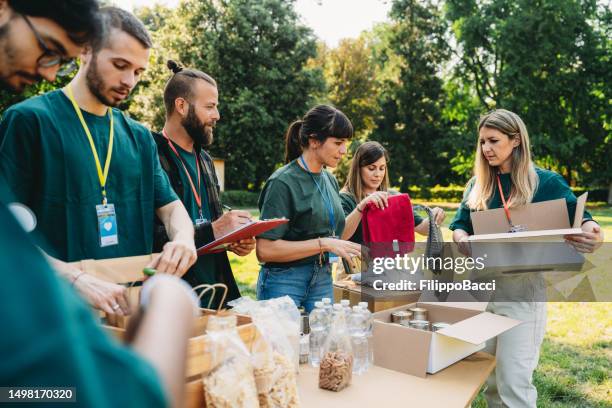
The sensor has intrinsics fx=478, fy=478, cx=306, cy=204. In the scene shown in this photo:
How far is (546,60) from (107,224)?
81.3ft

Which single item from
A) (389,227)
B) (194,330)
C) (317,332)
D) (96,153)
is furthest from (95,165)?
(389,227)

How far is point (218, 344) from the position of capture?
126cm

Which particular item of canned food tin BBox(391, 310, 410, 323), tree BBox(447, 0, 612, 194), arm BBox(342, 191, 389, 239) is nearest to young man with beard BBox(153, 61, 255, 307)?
canned food tin BBox(391, 310, 410, 323)

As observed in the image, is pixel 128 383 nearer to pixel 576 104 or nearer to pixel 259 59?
pixel 259 59

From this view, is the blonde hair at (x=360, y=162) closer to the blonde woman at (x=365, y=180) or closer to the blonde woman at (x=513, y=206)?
the blonde woman at (x=365, y=180)

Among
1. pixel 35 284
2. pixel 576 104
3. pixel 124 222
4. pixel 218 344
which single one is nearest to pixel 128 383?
pixel 35 284

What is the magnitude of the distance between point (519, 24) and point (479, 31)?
78.7 inches

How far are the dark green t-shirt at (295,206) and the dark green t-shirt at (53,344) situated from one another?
2.09 metres

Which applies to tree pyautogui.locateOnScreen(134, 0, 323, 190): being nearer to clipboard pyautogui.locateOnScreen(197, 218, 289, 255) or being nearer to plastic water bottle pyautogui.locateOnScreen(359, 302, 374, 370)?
clipboard pyautogui.locateOnScreen(197, 218, 289, 255)

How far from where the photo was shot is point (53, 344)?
44cm

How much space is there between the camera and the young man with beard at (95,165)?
5.39ft

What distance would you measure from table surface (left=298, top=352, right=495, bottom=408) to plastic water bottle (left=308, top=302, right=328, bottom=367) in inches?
1.9

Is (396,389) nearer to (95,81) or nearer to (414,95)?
(95,81)

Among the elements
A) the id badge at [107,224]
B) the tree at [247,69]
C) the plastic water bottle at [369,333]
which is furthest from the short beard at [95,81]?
the tree at [247,69]
